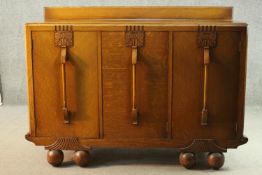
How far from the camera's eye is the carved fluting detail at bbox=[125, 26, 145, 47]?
1.91 metres

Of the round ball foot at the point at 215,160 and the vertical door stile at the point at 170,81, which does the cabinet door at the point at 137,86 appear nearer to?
the vertical door stile at the point at 170,81

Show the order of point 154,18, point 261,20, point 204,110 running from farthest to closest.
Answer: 1. point 261,20
2. point 154,18
3. point 204,110

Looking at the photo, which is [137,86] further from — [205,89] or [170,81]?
[205,89]

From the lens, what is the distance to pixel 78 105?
78.1 inches

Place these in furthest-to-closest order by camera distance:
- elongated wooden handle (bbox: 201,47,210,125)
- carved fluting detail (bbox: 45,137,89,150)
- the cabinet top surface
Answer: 1. the cabinet top surface
2. carved fluting detail (bbox: 45,137,89,150)
3. elongated wooden handle (bbox: 201,47,210,125)

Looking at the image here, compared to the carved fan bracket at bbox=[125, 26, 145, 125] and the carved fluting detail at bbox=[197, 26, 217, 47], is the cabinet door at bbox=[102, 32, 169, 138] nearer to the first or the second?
the carved fan bracket at bbox=[125, 26, 145, 125]

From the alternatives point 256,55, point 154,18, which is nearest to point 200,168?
point 154,18

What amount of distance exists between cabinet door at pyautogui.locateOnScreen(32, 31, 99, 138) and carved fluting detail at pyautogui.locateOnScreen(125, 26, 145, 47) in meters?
0.14

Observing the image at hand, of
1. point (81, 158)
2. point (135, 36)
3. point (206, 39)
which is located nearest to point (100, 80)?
point (135, 36)

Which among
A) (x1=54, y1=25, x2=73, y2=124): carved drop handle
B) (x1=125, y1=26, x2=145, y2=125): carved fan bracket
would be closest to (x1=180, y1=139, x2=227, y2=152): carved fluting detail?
(x1=125, y1=26, x2=145, y2=125): carved fan bracket

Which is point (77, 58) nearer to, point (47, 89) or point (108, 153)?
point (47, 89)

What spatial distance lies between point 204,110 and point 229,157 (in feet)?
1.24

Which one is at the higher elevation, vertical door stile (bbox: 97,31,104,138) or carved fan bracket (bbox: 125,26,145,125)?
carved fan bracket (bbox: 125,26,145,125)

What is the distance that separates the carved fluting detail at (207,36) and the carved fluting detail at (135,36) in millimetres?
236
